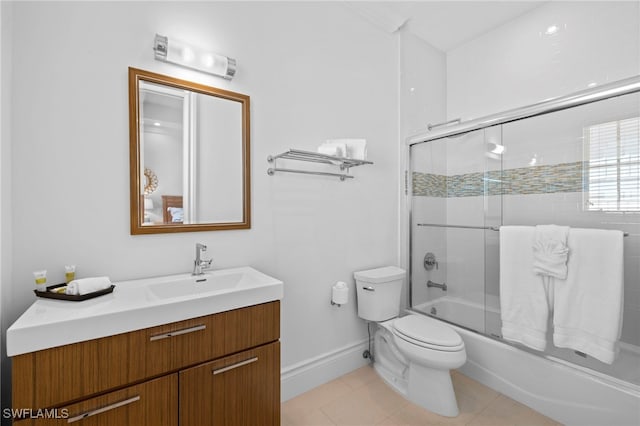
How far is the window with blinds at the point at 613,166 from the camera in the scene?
163 cm

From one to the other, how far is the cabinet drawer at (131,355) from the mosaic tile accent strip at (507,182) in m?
1.76

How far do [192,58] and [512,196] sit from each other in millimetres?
2204

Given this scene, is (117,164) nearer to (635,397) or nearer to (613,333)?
(613,333)

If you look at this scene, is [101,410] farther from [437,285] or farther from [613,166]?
[613,166]

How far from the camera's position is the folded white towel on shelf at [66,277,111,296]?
3.57 feet

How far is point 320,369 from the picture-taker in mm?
1985

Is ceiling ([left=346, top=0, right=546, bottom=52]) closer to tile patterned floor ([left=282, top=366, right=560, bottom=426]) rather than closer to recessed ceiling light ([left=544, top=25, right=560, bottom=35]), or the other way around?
recessed ceiling light ([left=544, top=25, right=560, bottom=35])

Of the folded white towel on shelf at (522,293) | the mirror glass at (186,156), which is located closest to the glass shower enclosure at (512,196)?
the folded white towel on shelf at (522,293)

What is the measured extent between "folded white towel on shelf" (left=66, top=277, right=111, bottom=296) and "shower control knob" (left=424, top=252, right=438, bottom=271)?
218cm

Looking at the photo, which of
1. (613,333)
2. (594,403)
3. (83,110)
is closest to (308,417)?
(594,403)

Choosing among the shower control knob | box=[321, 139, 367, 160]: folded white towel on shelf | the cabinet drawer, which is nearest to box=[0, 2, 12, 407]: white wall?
the cabinet drawer

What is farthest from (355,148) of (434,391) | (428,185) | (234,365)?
(434,391)

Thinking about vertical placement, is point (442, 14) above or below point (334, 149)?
above

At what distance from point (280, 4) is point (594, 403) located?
2.80m
